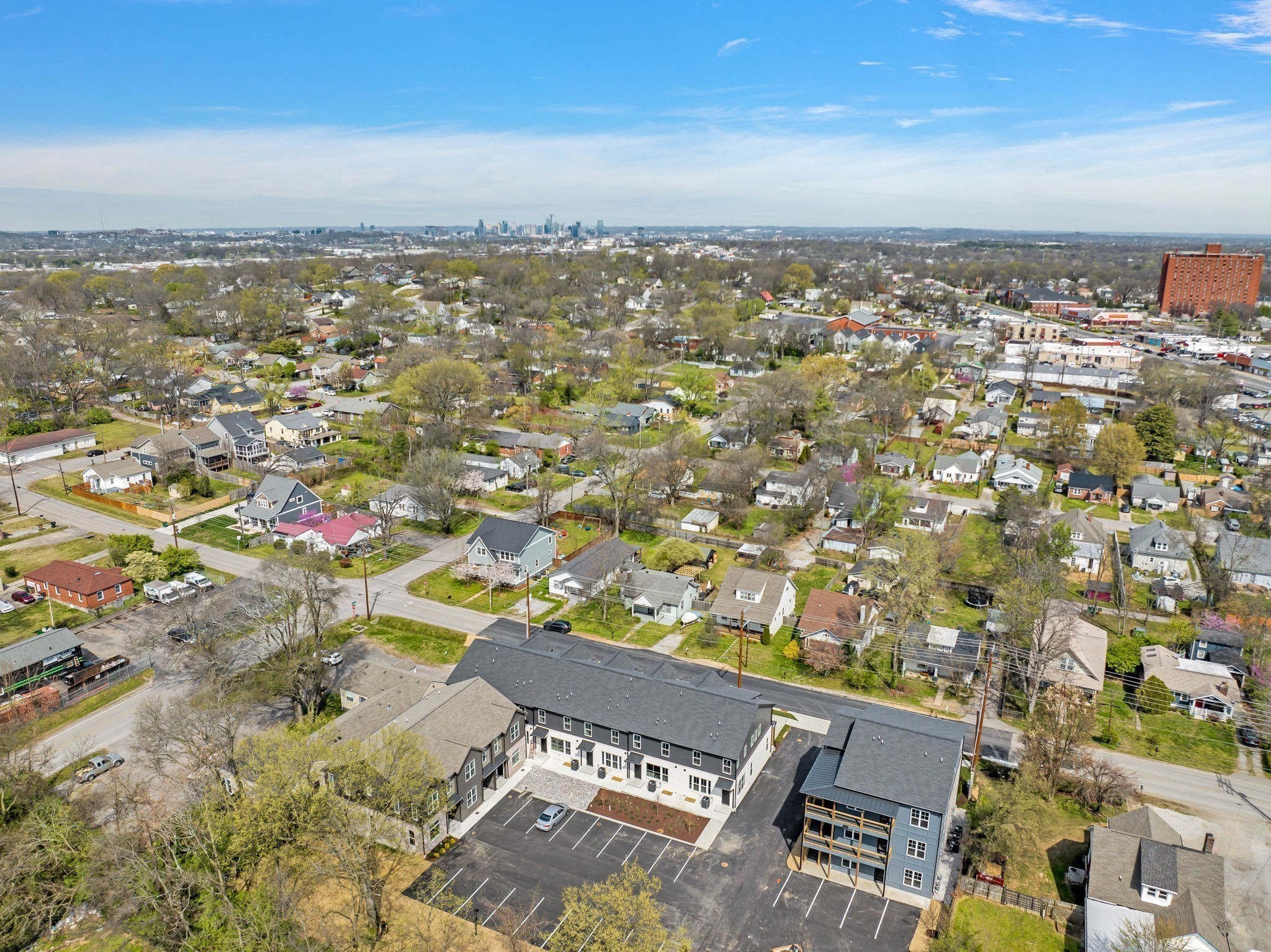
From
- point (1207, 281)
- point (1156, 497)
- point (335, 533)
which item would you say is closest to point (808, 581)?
point (335, 533)

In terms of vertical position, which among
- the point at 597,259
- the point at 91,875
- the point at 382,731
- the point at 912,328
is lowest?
the point at 91,875

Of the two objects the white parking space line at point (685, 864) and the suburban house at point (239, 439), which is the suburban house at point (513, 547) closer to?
the white parking space line at point (685, 864)

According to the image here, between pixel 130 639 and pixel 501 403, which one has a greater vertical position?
pixel 501 403

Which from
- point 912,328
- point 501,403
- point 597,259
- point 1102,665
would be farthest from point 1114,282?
point 1102,665

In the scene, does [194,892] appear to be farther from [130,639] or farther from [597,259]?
[597,259]

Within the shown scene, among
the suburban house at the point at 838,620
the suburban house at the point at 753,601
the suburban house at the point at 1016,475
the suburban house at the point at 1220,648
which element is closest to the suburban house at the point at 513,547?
the suburban house at the point at 753,601

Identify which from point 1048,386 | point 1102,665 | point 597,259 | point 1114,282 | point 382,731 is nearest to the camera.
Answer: point 382,731
